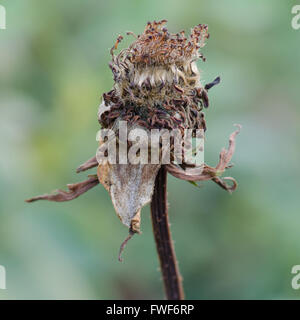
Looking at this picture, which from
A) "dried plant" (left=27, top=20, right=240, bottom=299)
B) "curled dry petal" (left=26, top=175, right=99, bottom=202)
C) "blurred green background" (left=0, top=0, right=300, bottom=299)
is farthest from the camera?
"blurred green background" (left=0, top=0, right=300, bottom=299)

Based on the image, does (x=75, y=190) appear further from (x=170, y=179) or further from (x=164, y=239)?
(x=170, y=179)

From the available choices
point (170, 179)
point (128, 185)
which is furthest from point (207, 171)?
point (170, 179)

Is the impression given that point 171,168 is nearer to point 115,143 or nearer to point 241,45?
point 115,143

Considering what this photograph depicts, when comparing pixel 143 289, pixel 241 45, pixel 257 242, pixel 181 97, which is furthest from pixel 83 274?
pixel 241 45

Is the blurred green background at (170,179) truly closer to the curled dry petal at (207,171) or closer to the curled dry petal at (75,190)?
the curled dry petal at (75,190)

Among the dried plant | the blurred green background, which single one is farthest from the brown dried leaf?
the blurred green background

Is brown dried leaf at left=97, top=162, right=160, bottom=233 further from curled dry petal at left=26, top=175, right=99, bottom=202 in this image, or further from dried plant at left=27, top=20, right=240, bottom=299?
curled dry petal at left=26, top=175, right=99, bottom=202
